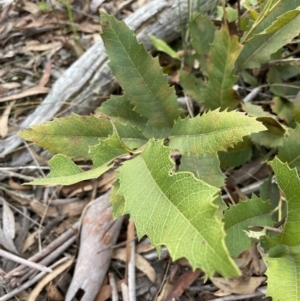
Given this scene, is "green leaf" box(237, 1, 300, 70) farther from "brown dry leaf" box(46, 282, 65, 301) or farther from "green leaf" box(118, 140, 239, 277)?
"brown dry leaf" box(46, 282, 65, 301)

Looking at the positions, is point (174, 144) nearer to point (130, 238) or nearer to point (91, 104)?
point (130, 238)

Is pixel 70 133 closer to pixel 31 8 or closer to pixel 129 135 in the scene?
pixel 129 135

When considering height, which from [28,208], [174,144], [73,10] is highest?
[73,10]

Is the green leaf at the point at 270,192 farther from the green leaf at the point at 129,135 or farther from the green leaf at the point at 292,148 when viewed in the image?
the green leaf at the point at 129,135

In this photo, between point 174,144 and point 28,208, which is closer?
point 174,144

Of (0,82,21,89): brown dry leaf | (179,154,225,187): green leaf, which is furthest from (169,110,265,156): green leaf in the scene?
(0,82,21,89): brown dry leaf

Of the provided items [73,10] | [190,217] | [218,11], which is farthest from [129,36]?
[73,10]

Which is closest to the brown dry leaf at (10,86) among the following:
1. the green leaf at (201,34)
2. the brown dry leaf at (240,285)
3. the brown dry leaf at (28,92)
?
the brown dry leaf at (28,92)
